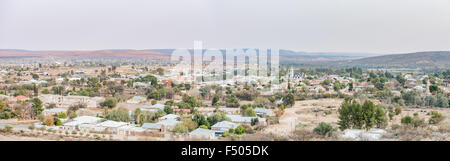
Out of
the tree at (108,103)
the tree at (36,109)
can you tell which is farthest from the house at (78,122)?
the tree at (108,103)

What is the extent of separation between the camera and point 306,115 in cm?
1417

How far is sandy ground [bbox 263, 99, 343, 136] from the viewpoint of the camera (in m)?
11.3

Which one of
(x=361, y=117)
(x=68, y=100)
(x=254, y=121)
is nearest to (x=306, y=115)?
(x=254, y=121)

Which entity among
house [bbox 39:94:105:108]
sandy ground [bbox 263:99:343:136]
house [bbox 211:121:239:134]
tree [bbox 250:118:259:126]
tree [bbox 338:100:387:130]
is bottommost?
sandy ground [bbox 263:99:343:136]

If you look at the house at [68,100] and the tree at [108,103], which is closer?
the tree at [108,103]

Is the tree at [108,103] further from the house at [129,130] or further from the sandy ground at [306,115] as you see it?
the sandy ground at [306,115]

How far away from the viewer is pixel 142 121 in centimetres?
1145

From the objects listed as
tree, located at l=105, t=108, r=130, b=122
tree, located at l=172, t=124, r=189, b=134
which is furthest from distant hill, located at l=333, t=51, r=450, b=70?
tree, located at l=172, t=124, r=189, b=134

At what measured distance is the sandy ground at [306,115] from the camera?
11278mm

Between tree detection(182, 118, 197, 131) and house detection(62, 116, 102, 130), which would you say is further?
house detection(62, 116, 102, 130)

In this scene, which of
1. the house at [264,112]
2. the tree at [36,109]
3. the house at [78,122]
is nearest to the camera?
the house at [78,122]

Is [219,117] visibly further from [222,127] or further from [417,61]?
[417,61]

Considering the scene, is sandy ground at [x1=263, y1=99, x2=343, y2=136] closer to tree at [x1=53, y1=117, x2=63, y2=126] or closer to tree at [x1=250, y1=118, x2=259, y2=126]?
tree at [x1=250, y1=118, x2=259, y2=126]

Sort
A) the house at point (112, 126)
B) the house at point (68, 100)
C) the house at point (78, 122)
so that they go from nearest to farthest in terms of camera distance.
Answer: the house at point (112, 126) → the house at point (78, 122) → the house at point (68, 100)
